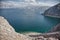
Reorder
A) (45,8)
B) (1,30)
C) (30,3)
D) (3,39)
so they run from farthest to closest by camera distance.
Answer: (45,8) → (30,3) → (1,30) → (3,39)

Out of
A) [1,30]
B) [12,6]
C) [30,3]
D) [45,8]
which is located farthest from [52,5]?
[1,30]

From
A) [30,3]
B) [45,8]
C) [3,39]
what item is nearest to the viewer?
[3,39]

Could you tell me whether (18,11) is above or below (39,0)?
below

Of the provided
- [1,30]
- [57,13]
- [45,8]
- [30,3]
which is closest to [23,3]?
[30,3]

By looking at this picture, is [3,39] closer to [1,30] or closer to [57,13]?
[1,30]

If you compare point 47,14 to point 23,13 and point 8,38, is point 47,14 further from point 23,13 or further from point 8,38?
point 8,38

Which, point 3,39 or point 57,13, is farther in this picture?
point 57,13

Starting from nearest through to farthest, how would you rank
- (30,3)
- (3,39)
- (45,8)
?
(3,39), (30,3), (45,8)

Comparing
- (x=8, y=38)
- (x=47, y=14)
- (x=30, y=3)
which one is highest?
(x=8, y=38)

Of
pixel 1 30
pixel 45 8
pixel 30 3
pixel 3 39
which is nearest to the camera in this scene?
pixel 3 39

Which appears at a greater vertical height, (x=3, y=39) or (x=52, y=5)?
(x=3, y=39)
